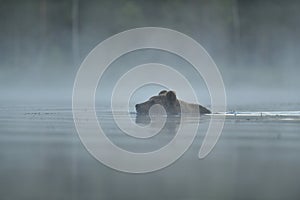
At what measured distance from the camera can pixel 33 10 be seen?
1697cm

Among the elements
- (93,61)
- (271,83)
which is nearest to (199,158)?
(93,61)

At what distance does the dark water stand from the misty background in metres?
8.50

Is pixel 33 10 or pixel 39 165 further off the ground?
pixel 33 10

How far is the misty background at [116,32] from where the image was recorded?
16703 millimetres

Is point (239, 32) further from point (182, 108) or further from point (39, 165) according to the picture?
point (39, 165)

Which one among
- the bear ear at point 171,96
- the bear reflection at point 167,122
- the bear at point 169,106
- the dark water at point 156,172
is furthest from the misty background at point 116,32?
the dark water at point 156,172

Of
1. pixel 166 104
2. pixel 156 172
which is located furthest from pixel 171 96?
pixel 156 172

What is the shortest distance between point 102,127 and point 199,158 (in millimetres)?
3265

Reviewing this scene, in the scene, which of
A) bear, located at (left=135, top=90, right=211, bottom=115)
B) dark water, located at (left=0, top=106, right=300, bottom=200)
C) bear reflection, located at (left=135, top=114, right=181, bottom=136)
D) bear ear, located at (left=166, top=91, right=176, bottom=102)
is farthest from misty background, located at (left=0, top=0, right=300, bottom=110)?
dark water, located at (left=0, top=106, right=300, bottom=200)

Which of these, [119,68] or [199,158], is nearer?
[199,158]

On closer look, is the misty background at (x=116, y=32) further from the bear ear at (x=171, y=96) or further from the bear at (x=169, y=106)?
the bear ear at (x=171, y=96)

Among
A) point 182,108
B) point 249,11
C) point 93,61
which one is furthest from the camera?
point 249,11

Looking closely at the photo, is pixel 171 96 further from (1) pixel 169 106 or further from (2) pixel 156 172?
(2) pixel 156 172

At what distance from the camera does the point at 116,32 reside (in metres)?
17.1
